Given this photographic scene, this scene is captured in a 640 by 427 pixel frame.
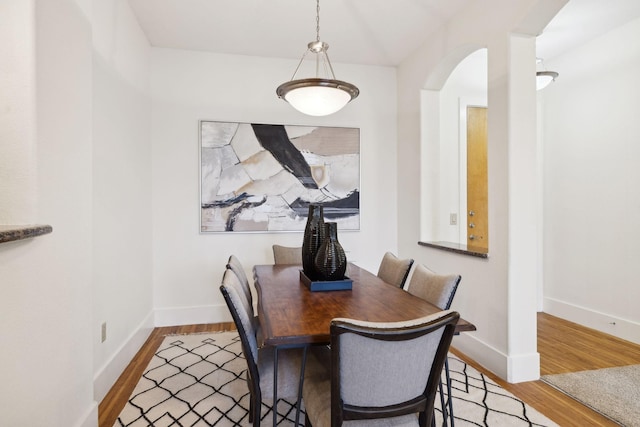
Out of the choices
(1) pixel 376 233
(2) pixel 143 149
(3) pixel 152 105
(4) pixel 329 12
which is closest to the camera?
(4) pixel 329 12

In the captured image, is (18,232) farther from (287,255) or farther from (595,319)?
(595,319)

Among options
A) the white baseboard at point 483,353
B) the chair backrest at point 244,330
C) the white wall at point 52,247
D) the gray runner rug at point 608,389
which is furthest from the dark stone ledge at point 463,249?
the white wall at point 52,247

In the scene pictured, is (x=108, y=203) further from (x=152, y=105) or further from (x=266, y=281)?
(x=152, y=105)

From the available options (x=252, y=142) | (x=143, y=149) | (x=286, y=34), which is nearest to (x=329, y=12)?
(x=286, y=34)

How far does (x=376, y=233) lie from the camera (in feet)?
13.1

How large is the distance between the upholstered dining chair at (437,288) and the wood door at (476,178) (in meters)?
2.11

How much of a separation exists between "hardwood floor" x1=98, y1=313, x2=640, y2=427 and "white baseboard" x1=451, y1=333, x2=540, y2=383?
42 millimetres

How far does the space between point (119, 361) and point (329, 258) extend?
5.70 feet

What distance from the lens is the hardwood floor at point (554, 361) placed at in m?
2.00

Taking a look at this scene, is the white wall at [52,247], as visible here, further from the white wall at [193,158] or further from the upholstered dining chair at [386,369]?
the white wall at [193,158]

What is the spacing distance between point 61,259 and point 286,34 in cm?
264

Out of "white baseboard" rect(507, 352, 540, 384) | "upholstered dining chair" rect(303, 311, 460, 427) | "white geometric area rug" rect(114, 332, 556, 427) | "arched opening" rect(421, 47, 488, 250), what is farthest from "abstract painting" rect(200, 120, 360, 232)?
"upholstered dining chair" rect(303, 311, 460, 427)

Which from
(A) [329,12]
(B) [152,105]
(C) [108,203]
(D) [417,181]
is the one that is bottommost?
(C) [108,203]

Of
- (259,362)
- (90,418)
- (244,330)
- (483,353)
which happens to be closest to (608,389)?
(483,353)
